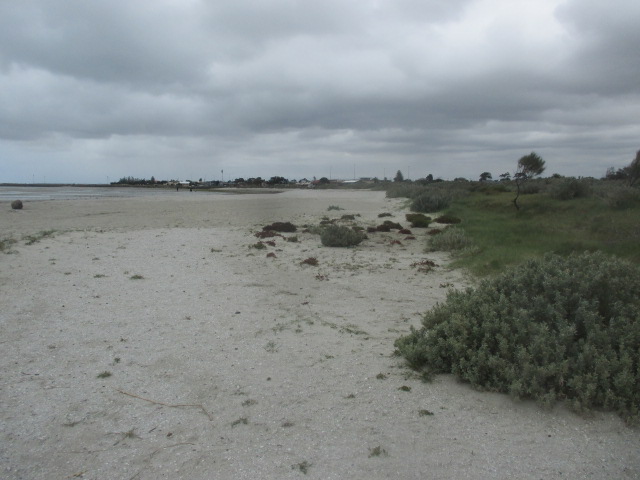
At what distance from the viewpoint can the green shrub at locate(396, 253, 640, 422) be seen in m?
3.70

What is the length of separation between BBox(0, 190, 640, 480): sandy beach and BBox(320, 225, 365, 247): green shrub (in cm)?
462

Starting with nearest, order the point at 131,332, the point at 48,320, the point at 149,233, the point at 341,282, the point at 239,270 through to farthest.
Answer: the point at 131,332
the point at 48,320
the point at 341,282
the point at 239,270
the point at 149,233

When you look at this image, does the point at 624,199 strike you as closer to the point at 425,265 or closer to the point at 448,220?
the point at 448,220

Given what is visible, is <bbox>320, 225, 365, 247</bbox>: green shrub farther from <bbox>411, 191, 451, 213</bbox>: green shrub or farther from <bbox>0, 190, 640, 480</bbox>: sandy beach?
<bbox>411, 191, 451, 213</bbox>: green shrub

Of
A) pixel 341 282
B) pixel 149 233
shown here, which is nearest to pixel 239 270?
pixel 341 282

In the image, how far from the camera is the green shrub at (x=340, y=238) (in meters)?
12.8

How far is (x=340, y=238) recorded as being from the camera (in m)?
12.9

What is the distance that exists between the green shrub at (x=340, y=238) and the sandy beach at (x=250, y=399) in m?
4.62

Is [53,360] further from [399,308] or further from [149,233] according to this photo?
[149,233]

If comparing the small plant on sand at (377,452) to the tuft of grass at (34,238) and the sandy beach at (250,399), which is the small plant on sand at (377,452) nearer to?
the sandy beach at (250,399)

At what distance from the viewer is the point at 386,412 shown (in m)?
3.78

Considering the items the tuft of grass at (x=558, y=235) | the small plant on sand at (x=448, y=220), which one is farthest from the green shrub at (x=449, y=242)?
the small plant on sand at (x=448, y=220)

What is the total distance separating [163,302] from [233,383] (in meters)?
3.24

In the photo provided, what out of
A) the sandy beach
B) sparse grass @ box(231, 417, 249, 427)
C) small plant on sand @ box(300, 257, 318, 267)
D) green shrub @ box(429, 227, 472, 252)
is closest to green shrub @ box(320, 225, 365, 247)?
green shrub @ box(429, 227, 472, 252)
